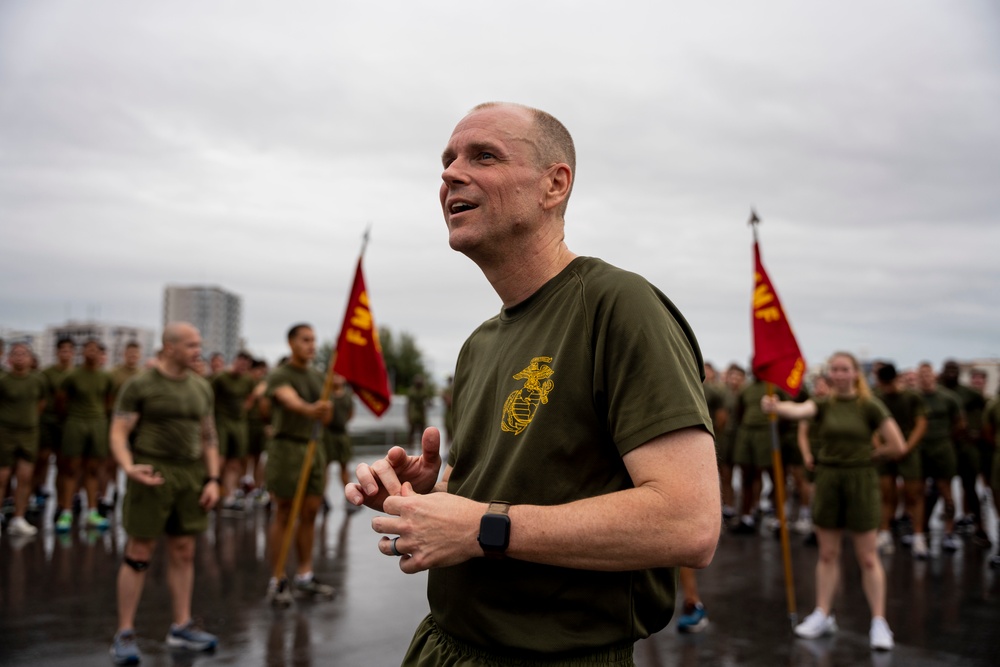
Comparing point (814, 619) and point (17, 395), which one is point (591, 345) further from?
point (17, 395)

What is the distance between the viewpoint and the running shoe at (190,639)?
19.4ft

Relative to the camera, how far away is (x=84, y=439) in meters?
10.6

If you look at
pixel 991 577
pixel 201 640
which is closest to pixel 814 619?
pixel 991 577

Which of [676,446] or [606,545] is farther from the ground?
[676,446]

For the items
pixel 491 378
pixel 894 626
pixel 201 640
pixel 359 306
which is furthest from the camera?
pixel 359 306

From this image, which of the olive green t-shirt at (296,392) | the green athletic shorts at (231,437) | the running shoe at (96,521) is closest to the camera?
the olive green t-shirt at (296,392)

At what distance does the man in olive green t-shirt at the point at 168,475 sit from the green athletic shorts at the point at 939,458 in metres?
9.13

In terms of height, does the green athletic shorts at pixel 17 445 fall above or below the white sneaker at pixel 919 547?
above

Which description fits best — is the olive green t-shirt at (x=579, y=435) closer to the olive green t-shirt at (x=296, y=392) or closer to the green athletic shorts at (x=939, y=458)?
the olive green t-shirt at (x=296, y=392)

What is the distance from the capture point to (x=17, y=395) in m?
10.1

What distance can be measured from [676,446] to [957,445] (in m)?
11.5

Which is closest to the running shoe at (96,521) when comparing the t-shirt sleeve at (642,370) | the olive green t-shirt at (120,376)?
the olive green t-shirt at (120,376)

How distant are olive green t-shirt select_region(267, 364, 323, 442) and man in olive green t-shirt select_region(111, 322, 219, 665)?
4.97 ft

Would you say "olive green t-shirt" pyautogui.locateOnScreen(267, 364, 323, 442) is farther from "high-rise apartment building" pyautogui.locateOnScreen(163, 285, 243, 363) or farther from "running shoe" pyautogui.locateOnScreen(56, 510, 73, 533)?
"high-rise apartment building" pyautogui.locateOnScreen(163, 285, 243, 363)
